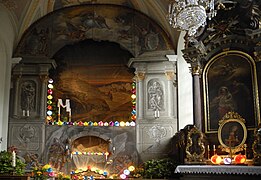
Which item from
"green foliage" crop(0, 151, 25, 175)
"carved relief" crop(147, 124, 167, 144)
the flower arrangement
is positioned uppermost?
"carved relief" crop(147, 124, 167, 144)

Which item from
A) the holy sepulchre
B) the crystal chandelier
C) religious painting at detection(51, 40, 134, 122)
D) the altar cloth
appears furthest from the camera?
religious painting at detection(51, 40, 134, 122)

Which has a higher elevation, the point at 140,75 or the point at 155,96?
the point at 140,75

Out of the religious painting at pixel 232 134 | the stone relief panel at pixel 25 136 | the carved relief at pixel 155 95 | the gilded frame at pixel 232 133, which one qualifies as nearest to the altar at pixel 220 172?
the gilded frame at pixel 232 133

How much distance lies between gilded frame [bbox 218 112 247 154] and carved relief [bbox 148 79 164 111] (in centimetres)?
418

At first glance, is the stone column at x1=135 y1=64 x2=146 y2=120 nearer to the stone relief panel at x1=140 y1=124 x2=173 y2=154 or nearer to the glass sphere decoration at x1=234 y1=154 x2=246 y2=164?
the stone relief panel at x1=140 y1=124 x2=173 y2=154

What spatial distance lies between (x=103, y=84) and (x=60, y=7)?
3587 millimetres

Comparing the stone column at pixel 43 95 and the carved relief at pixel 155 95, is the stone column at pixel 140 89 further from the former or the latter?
the stone column at pixel 43 95

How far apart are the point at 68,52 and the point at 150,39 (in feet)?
11.2

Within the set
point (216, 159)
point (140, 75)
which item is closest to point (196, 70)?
point (216, 159)

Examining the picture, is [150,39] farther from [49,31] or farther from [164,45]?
[49,31]

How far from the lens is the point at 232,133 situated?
10703mm

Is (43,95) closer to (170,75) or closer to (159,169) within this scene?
(170,75)

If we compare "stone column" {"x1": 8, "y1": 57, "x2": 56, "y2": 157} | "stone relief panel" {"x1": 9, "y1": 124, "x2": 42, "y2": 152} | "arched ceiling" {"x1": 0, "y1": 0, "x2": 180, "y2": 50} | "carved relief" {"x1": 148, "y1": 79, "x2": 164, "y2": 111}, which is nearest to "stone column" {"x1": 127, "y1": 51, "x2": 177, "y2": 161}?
"carved relief" {"x1": 148, "y1": 79, "x2": 164, "y2": 111}

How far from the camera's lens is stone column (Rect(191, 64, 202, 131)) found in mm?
11370
